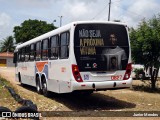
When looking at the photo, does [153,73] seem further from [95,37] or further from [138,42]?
[95,37]

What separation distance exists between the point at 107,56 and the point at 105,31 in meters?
0.98

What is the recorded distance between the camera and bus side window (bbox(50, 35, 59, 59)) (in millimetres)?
14492

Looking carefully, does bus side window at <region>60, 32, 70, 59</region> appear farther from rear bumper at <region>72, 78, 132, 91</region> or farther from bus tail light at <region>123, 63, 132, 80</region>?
bus tail light at <region>123, 63, 132, 80</region>

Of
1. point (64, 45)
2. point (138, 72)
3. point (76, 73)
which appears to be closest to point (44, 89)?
point (64, 45)

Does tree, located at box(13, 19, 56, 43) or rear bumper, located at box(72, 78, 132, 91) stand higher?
tree, located at box(13, 19, 56, 43)

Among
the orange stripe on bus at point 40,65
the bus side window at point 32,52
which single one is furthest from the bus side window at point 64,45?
the bus side window at point 32,52

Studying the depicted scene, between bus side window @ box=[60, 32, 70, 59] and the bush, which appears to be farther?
the bush

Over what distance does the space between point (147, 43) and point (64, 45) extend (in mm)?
7383

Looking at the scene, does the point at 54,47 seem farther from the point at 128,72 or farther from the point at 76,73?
the point at 128,72

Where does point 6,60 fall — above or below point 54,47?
below

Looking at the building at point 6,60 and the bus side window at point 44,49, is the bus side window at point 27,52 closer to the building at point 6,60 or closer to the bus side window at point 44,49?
the bus side window at point 44,49

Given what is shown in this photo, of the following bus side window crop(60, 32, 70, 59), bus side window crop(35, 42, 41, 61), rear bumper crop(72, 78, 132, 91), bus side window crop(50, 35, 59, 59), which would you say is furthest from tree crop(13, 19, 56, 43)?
rear bumper crop(72, 78, 132, 91)

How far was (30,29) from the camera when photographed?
273 ft

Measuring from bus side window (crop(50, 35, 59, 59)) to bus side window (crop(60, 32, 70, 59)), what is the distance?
1.78 feet
